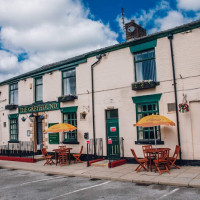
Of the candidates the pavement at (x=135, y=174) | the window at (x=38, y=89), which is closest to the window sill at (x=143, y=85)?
the pavement at (x=135, y=174)

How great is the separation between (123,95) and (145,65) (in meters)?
1.84

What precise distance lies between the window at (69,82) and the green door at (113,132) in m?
3.03

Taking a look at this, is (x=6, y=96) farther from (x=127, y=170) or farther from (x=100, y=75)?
(x=127, y=170)

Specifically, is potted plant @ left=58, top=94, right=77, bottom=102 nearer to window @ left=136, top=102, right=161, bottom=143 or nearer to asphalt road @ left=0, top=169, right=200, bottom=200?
window @ left=136, top=102, right=161, bottom=143

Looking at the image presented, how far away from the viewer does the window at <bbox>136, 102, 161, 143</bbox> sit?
36.0 ft

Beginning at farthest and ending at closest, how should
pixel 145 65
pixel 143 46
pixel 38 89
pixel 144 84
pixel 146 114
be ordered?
pixel 38 89, pixel 145 65, pixel 143 46, pixel 146 114, pixel 144 84

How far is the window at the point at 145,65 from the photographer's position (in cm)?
1145

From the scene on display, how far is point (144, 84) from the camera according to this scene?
1112 cm

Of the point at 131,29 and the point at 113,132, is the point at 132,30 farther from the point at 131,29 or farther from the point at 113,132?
the point at 113,132

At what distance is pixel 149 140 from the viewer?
36.1 feet

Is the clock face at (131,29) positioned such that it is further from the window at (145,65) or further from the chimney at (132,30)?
the window at (145,65)

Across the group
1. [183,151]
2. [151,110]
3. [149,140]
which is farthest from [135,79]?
[183,151]

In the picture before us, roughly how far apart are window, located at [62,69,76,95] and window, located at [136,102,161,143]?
4633mm

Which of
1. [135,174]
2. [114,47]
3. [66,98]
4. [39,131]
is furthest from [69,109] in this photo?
[135,174]
